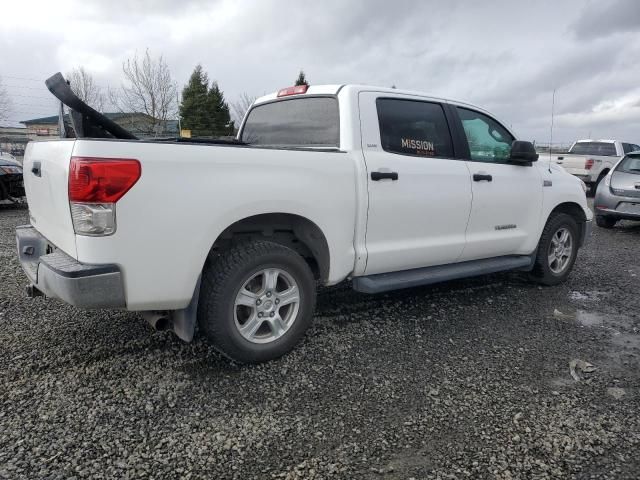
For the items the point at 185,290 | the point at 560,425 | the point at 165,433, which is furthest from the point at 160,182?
the point at 560,425

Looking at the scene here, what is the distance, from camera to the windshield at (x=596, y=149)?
15.1 metres

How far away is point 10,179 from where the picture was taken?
973 centimetres

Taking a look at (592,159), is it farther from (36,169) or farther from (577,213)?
(36,169)

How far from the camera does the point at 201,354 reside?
3.33 metres

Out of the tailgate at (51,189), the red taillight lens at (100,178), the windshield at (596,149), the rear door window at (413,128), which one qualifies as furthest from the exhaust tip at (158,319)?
Answer: the windshield at (596,149)

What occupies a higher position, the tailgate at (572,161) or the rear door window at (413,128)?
the rear door window at (413,128)

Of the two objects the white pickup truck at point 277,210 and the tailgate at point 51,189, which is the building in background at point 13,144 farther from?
the white pickup truck at point 277,210

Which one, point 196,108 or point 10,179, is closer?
point 10,179

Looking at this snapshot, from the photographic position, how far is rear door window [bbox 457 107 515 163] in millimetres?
4359

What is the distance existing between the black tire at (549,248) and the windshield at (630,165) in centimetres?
506

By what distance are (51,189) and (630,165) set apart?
32.8 feet

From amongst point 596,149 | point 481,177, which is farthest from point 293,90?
point 596,149

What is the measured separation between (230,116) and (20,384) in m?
38.9

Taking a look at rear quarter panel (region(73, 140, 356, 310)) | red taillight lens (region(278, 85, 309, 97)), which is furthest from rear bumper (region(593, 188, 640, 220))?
rear quarter panel (region(73, 140, 356, 310))
